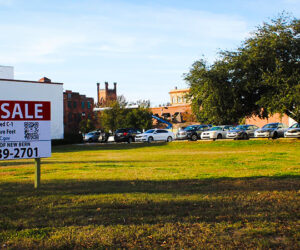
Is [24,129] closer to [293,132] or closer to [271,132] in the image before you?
[293,132]

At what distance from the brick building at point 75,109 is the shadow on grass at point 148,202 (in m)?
77.5

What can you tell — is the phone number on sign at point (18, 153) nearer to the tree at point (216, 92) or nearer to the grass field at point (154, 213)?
the grass field at point (154, 213)

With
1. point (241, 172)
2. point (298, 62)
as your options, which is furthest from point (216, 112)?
point (241, 172)

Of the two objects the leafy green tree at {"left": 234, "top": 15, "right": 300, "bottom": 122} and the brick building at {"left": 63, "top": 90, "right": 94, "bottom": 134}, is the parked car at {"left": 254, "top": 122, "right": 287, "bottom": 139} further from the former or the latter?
the brick building at {"left": 63, "top": 90, "right": 94, "bottom": 134}

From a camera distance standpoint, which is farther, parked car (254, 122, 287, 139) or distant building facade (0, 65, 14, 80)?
distant building facade (0, 65, 14, 80)

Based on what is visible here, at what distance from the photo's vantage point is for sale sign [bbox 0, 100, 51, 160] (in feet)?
30.1

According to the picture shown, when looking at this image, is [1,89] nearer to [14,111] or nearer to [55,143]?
[55,143]

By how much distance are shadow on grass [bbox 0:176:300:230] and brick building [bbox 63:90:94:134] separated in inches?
3053

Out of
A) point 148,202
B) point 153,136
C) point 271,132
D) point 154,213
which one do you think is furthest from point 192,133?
point 154,213

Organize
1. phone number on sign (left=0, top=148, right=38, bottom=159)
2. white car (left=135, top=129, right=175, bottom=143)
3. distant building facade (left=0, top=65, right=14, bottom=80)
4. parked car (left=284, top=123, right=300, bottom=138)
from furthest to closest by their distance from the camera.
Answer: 1. distant building facade (left=0, top=65, right=14, bottom=80)
2. white car (left=135, top=129, right=175, bottom=143)
3. parked car (left=284, top=123, right=300, bottom=138)
4. phone number on sign (left=0, top=148, right=38, bottom=159)

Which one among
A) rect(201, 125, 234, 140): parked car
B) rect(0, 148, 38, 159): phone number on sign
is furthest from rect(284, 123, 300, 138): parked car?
rect(0, 148, 38, 159): phone number on sign

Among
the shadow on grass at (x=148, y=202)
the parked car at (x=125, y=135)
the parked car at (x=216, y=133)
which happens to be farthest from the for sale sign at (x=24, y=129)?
the parked car at (x=125, y=135)

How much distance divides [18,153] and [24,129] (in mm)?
607

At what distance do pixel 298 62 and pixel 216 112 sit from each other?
7348 millimetres
